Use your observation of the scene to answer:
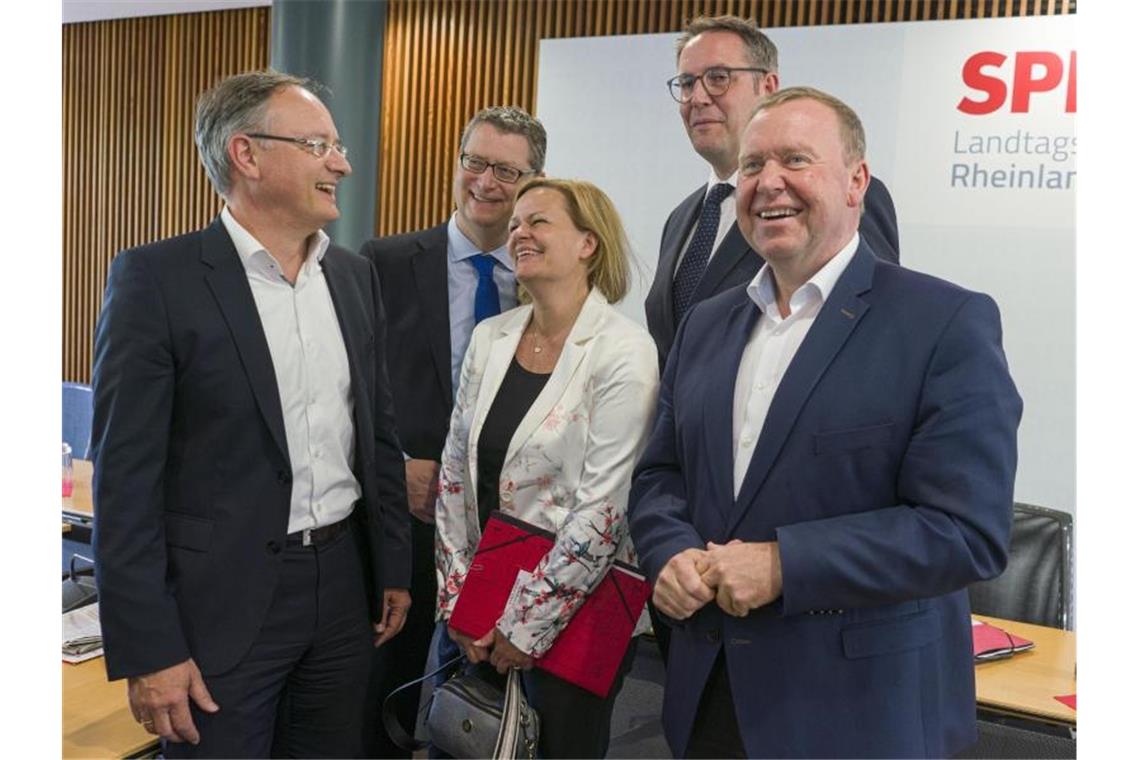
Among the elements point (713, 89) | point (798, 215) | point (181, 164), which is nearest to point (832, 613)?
point (798, 215)

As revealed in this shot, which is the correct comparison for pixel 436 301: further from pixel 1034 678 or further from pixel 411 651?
pixel 1034 678

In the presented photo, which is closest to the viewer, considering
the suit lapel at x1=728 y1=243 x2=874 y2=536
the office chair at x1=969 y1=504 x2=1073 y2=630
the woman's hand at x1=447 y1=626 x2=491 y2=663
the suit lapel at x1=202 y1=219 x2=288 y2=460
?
the suit lapel at x1=728 y1=243 x2=874 y2=536

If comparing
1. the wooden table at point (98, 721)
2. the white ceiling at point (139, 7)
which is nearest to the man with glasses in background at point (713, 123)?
the wooden table at point (98, 721)

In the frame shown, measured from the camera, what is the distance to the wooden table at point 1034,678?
249 centimetres

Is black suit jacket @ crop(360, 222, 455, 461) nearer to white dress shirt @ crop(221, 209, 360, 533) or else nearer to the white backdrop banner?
white dress shirt @ crop(221, 209, 360, 533)

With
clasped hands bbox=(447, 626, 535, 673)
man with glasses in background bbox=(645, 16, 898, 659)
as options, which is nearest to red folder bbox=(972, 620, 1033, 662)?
man with glasses in background bbox=(645, 16, 898, 659)

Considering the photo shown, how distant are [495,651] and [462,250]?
1174mm

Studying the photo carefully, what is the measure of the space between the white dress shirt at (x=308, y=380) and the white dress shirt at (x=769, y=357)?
0.95 m

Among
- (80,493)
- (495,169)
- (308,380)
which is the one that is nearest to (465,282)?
(495,169)

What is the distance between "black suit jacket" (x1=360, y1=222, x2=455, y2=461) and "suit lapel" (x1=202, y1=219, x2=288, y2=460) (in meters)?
0.79

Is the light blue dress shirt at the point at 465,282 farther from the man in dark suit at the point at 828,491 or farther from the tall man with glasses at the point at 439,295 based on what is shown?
the man in dark suit at the point at 828,491

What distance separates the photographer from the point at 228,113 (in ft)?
7.72

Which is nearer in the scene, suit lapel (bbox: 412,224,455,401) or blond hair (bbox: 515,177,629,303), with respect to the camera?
blond hair (bbox: 515,177,629,303)

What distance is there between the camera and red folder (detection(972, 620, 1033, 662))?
2.82 metres
